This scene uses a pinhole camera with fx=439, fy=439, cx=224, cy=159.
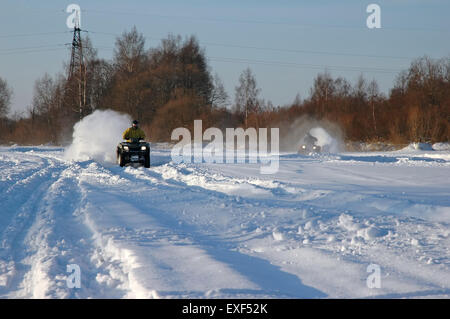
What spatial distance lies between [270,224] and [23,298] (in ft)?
13.2

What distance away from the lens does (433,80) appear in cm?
4272

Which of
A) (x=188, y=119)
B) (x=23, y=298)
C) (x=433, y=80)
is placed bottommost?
(x=23, y=298)

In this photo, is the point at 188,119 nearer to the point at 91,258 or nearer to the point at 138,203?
the point at 138,203

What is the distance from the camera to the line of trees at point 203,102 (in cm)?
4062

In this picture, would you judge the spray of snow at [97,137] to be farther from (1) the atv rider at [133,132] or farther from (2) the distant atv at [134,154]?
(2) the distant atv at [134,154]

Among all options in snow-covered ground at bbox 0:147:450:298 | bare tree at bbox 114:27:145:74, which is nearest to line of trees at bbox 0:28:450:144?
bare tree at bbox 114:27:145:74

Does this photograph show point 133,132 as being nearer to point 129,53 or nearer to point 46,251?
point 46,251

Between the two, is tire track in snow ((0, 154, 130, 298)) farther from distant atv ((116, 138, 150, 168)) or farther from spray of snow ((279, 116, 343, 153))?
A: spray of snow ((279, 116, 343, 153))

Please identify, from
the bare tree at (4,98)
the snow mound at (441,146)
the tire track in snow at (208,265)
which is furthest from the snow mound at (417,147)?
the bare tree at (4,98)

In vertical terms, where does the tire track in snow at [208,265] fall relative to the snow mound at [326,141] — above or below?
below

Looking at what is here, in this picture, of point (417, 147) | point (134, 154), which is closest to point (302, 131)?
point (417, 147)

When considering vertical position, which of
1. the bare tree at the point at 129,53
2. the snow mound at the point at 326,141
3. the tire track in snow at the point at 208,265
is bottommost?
the tire track in snow at the point at 208,265

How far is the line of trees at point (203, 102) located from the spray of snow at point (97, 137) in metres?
15.6

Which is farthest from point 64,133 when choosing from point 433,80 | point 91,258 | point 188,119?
point 91,258
